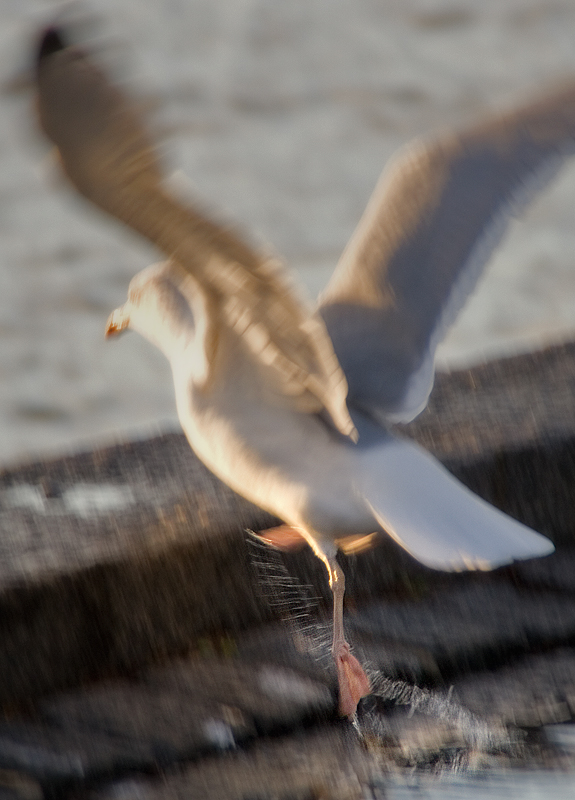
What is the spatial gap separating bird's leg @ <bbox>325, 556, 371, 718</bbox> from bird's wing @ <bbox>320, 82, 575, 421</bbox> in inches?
17.0

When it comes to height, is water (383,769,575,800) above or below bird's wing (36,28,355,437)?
below

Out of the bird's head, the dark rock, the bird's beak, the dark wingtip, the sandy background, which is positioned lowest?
the sandy background

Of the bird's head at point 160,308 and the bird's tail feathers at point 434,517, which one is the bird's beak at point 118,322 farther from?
the bird's tail feathers at point 434,517

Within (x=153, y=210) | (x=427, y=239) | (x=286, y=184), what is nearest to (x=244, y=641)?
(x=427, y=239)

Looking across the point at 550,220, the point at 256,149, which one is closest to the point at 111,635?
the point at 550,220

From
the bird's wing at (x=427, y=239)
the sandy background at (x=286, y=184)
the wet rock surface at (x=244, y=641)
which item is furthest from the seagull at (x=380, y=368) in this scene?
the sandy background at (x=286, y=184)

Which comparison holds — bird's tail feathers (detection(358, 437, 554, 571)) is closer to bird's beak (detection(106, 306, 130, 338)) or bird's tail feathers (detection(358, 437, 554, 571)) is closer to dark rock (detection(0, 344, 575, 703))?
dark rock (detection(0, 344, 575, 703))

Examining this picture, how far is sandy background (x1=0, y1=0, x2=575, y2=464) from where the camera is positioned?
18.1ft

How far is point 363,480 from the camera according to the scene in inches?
66.9

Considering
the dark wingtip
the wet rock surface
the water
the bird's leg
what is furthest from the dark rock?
the dark wingtip

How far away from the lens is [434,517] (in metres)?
1.61

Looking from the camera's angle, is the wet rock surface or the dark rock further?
the dark rock

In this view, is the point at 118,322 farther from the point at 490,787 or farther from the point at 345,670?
the point at 490,787

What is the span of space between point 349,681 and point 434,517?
0.38 metres
